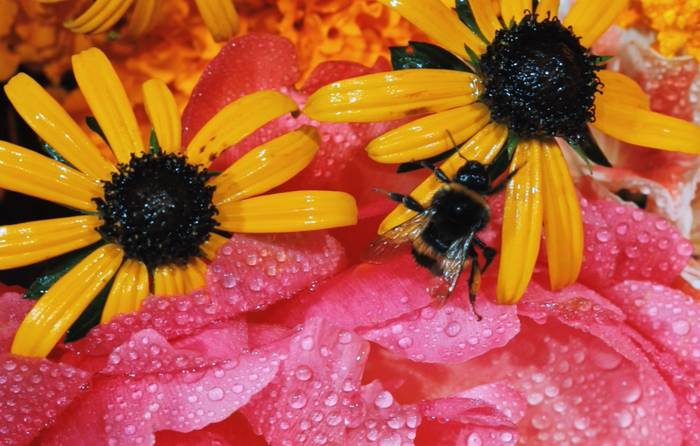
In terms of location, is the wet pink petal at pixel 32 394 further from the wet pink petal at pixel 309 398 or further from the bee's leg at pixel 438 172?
the bee's leg at pixel 438 172

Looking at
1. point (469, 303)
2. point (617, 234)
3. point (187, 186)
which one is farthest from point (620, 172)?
point (187, 186)

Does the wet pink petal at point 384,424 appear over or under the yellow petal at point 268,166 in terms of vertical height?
under

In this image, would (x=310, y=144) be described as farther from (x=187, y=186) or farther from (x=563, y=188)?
(x=563, y=188)

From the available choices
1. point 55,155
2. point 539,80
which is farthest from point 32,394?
point 539,80

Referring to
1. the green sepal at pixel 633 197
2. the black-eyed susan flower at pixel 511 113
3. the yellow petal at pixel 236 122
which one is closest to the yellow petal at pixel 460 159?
the black-eyed susan flower at pixel 511 113

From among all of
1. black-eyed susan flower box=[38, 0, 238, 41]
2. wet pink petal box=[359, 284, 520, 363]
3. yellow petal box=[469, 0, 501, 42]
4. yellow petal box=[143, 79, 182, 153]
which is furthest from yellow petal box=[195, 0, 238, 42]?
wet pink petal box=[359, 284, 520, 363]

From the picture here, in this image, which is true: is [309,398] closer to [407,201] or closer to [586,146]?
[407,201]
